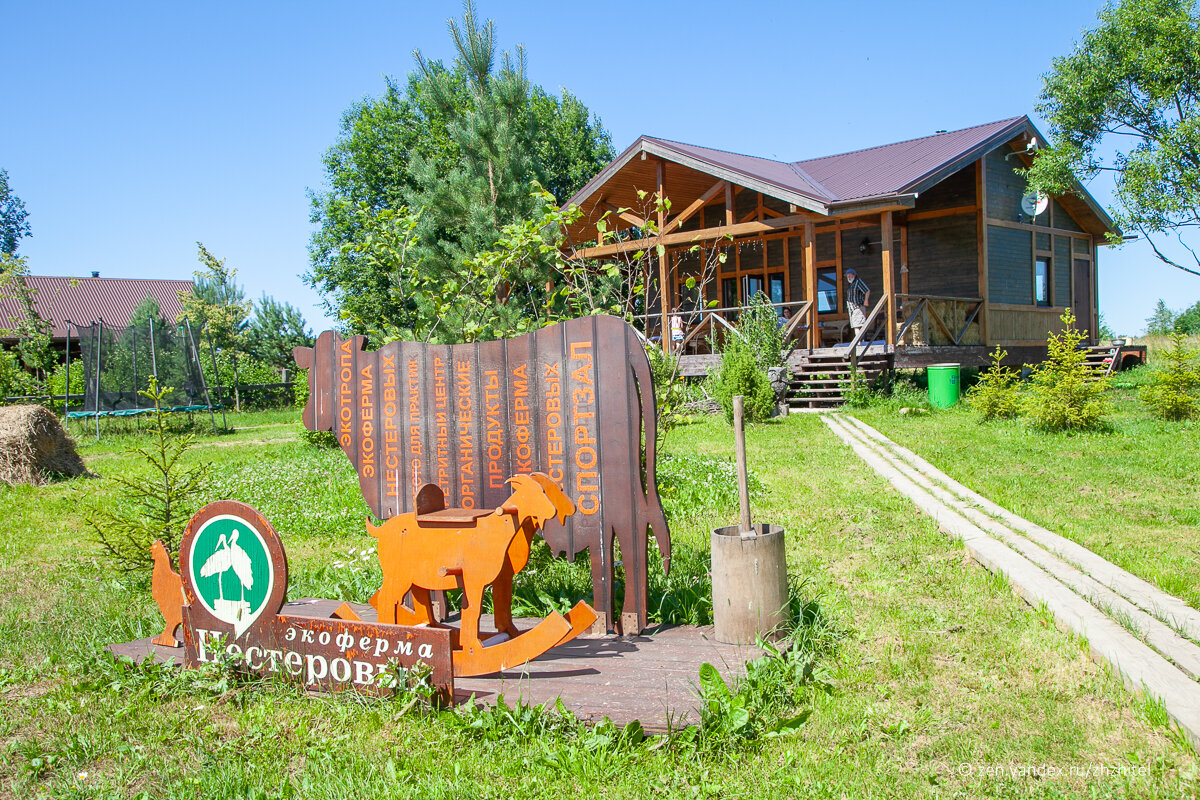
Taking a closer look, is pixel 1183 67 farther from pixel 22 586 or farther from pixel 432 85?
pixel 22 586

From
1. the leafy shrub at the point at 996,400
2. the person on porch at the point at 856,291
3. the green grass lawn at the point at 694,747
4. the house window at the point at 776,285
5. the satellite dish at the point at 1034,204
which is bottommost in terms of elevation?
the green grass lawn at the point at 694,747

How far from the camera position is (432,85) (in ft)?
40.6

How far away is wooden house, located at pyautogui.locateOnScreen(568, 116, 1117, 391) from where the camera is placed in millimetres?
16484

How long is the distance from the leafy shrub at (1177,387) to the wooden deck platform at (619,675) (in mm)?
10520

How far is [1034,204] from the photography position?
20000 millimetres

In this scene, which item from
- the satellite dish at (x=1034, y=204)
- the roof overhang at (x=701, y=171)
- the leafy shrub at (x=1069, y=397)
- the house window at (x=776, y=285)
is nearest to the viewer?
the leafy shrub at (x=1069, y=397)

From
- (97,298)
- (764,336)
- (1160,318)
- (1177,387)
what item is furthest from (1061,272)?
(1160,318)

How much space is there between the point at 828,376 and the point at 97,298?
39866mm

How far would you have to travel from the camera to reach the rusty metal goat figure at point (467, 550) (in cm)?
366

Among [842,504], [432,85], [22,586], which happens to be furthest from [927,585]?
[432,85]

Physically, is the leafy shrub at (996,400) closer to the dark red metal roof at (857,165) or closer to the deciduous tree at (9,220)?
the dark red metal roof at (857,165)

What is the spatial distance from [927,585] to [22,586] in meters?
6.25

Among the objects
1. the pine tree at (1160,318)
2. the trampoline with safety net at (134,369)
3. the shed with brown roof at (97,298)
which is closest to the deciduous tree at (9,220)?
the shed with brown roof at (97,298)

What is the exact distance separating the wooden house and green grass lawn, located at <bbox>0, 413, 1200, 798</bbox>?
12.1 metres
